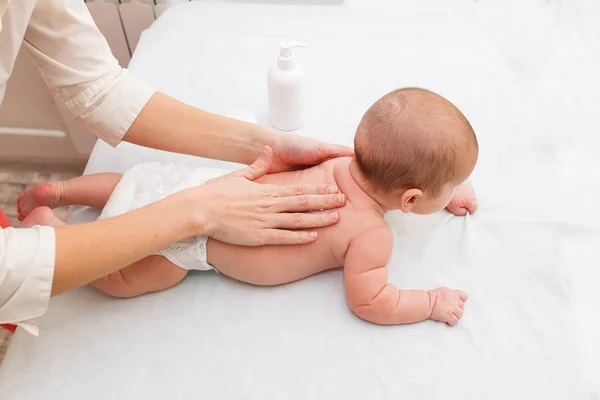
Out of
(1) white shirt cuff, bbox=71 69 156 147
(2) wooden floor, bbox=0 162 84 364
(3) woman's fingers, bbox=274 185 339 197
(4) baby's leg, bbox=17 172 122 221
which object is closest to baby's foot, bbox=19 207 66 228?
(4) baby's leg, bbox=17 172 122 221

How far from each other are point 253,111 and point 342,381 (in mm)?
700

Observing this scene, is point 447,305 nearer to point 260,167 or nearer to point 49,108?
point 260,167

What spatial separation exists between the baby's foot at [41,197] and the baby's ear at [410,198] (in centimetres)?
70

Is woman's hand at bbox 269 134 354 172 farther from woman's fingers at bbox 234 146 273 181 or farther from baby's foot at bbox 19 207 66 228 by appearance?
baby's foot at bbox 19 207 66 228

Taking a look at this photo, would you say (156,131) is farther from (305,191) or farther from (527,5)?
(527,5)

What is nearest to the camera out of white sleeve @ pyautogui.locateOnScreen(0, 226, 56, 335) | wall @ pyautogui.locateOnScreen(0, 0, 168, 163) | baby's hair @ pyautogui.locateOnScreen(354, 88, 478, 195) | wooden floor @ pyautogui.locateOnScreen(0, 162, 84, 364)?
white sleeve @ pyautogui.locateOnScreen(0, 226, 56, 335)

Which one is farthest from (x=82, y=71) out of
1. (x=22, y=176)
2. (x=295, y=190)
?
(x=22, y=176)

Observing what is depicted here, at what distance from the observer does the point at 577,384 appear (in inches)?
35.9

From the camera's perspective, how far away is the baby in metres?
0.94

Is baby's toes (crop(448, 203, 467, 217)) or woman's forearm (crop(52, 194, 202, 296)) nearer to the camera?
woman's forearm (crop(52, 194, 202, 296))

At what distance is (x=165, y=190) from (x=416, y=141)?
50cm

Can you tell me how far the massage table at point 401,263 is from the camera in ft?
3.04

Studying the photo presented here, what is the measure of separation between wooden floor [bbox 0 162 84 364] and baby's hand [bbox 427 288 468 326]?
5.03 ft

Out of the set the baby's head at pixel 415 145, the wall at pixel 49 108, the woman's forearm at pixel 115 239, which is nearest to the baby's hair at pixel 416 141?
the baby's head at pixel 415 145
